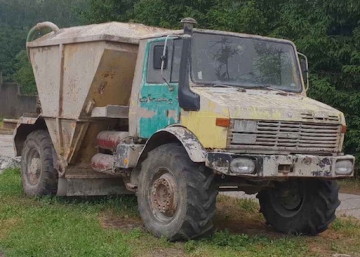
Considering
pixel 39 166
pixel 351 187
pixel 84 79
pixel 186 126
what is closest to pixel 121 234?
pixel 186 126

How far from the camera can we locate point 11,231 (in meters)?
8.14

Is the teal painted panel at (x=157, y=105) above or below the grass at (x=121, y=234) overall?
above

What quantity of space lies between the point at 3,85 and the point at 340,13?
2901 centimetres

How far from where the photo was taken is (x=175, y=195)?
7828mm

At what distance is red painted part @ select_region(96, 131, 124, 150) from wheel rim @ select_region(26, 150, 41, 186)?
1.64 meters

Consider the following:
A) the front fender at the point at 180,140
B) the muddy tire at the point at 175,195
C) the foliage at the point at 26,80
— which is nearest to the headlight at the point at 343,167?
the muddy tire at the point at 175,195

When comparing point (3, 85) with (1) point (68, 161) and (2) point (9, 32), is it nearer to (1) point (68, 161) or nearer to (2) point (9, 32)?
(2) point (9, 32)

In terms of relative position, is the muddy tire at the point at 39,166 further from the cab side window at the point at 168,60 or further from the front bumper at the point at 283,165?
the front bumper at the point at 283,165

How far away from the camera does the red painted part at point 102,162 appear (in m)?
9.40

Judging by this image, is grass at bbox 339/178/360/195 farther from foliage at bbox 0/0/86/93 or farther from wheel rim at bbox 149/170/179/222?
foliage at bbox 0/0/86/93

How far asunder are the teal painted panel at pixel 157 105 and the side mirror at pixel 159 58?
0.62ft

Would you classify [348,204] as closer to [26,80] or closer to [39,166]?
[39,166]

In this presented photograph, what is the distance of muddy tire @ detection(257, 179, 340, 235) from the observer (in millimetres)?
8562

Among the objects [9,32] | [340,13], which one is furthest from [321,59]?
[9,32]
